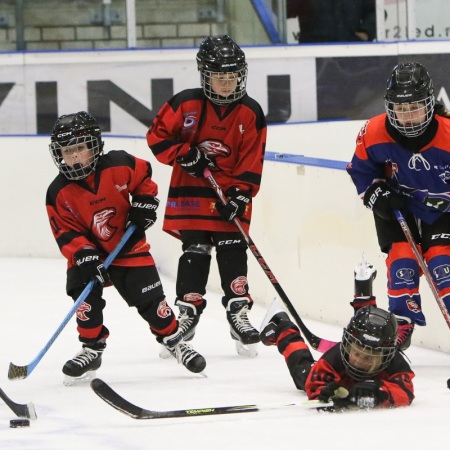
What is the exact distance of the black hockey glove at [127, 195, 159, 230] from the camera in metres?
4.48

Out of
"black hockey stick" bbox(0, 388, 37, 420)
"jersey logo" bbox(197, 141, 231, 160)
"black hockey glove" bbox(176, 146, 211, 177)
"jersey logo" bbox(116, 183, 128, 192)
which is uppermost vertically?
"jersey logo" bbox(197, 141, 231, 160)

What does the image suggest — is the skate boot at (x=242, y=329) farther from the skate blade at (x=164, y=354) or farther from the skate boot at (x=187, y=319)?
the skate blade at (x=164, y=354)

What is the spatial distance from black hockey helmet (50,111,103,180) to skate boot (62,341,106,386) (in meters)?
0.60

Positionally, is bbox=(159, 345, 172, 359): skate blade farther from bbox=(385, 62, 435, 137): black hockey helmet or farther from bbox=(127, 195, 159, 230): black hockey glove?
bbox=(385, 62, 435, 137): black hockey helmet

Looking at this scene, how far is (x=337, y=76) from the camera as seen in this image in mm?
8531

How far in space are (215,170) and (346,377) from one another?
4.59 ft

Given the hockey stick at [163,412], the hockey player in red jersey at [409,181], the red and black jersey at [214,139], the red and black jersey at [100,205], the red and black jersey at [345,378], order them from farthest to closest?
1. the red and black jersey at [214,139]
2. the red and black jersey at [100,205]
3. the hockey player in red jersey at [409,181]
4. the red and black jersey at [345,378]
5. the hockey stick at [163,412]

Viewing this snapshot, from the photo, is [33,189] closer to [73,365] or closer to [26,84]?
[26,84]

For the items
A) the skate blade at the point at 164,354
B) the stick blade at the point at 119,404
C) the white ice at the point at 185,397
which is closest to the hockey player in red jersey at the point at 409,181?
the white ice at the point at 185,397

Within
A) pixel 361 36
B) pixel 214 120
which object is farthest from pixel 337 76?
pixel 214 120

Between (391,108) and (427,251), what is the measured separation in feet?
1.73

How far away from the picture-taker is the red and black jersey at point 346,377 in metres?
3.76

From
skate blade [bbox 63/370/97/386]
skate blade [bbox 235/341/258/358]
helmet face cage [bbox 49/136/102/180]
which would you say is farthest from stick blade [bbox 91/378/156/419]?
skate blade [bbox 235/341/258/358]

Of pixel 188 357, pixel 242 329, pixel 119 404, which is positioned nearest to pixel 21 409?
pixel 119 404
